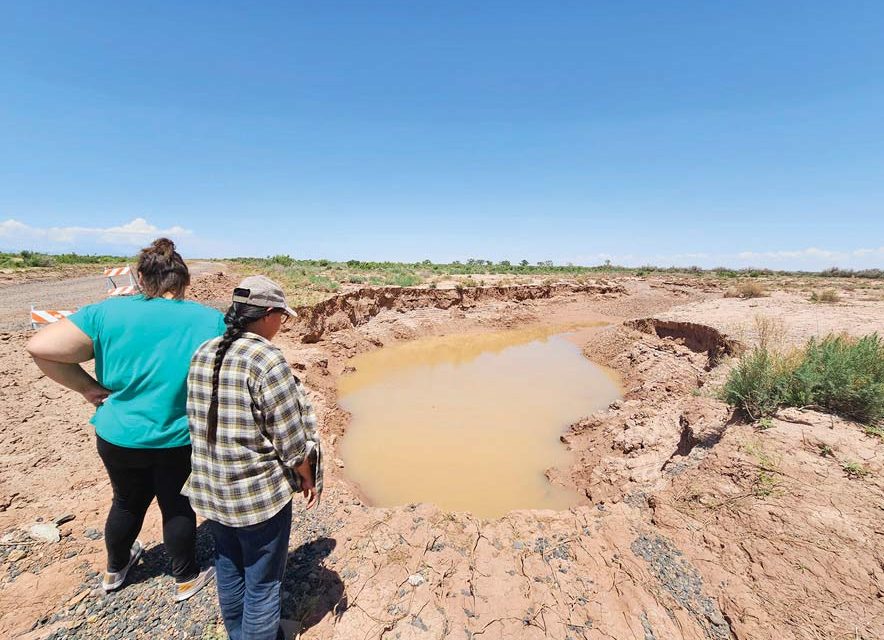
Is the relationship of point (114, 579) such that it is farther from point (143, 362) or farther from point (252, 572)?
point (143, 362)

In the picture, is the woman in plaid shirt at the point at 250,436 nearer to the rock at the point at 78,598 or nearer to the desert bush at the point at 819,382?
the rock at the point at 78,598

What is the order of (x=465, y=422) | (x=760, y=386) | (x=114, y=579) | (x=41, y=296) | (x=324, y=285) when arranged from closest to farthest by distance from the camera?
(x=114, y=579)
(x=760, y=386)
(x=465, y=422)
(x=41, y=296)
(x=324, y=285)

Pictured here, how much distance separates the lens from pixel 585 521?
3.62 metres

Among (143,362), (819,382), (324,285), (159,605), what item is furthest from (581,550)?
(324,285)

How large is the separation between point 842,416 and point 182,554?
6.53 metres

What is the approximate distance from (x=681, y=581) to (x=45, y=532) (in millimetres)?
4981

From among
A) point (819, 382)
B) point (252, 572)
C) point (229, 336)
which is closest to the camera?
point (229, 336)

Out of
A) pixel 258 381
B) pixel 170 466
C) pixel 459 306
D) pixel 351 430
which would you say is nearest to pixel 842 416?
pixel 258 381

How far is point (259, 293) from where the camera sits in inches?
68.9

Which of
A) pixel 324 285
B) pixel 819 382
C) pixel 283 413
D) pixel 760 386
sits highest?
pixel 283 413

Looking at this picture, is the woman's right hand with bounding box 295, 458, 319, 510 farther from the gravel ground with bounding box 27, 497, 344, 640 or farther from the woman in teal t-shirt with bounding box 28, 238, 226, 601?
the gravel ground with bounding box 27, 497, 344, 640

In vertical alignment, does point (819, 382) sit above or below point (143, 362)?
below

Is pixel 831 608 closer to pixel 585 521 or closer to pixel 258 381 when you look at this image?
pixel 585 521

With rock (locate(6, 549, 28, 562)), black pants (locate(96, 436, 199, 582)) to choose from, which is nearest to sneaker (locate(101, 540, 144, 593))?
black pants (locate(96, 436, 199, 582))
